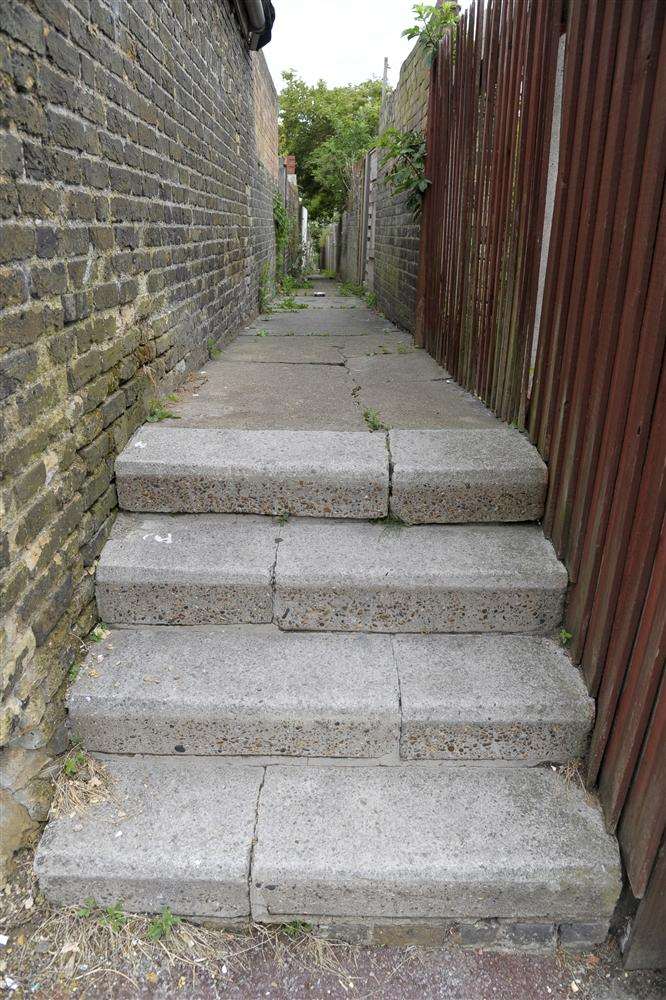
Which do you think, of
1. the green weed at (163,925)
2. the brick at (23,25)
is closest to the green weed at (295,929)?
the green weed at (163,925)

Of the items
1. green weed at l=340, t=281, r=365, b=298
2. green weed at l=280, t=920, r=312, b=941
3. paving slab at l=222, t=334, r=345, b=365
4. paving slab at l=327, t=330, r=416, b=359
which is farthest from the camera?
green weed at l=340, t=281, r=365, b=298

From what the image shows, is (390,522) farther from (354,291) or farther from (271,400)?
(354,291)

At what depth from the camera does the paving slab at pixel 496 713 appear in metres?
2.13

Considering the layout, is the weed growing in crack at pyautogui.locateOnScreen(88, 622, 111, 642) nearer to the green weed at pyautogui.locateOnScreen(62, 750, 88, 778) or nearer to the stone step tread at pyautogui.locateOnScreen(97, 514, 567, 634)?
the stone step tread at pyautogui.locateOnScreen(97, 514, 567, 634)

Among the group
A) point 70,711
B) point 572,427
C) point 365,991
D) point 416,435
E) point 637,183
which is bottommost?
point 365,991

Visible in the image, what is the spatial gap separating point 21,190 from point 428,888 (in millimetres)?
2197

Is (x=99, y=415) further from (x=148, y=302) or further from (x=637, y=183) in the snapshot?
(x=637, y=183)

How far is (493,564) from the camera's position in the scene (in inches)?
96.9

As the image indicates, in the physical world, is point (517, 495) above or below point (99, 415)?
below

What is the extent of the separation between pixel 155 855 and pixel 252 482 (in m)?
1.35

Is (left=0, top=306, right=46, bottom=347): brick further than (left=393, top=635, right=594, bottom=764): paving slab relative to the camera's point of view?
No

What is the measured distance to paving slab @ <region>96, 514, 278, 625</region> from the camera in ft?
7.88

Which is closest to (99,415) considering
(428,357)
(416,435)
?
(416,435)

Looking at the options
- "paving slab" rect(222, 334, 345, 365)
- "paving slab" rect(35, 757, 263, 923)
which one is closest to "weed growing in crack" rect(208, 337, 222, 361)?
"paving slab" rect(222, 334, 345, 365)
